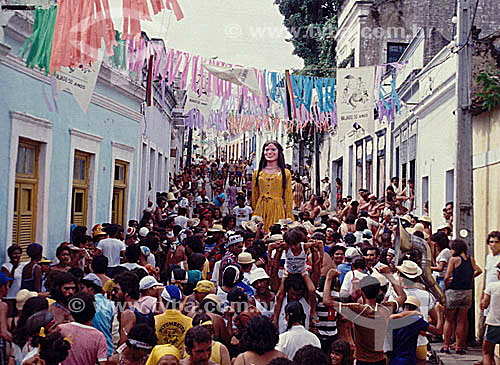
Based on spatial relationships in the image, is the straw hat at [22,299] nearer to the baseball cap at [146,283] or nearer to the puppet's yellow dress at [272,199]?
the baseball cap at [146,283]

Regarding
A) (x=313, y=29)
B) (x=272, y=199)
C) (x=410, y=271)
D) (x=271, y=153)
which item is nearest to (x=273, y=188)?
(x=272, y=199)

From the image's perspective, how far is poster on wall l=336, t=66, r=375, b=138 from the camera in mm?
14422

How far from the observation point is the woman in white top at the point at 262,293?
6.52 meters

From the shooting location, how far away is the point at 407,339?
5797mm

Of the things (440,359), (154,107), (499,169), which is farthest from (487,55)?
(154,107)

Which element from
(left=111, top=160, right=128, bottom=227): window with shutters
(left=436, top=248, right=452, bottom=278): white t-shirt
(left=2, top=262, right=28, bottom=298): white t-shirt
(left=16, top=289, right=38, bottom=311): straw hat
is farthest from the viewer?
(left=111, top=160, right=128, bottom=227): window with shutters

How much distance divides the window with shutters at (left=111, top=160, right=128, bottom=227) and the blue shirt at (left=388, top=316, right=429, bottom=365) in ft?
34.9

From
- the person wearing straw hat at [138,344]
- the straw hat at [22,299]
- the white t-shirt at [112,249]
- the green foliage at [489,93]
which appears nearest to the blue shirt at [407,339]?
the person wearing straw hat at [138,344]

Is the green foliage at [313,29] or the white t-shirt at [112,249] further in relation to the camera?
the green foliage at [313,29]

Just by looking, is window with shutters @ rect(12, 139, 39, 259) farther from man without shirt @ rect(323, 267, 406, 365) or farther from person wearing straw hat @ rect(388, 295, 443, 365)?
person wearing straw hat @ rect(388, 295, 443, 365)

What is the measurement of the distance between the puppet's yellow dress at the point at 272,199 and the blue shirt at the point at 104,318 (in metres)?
6.90

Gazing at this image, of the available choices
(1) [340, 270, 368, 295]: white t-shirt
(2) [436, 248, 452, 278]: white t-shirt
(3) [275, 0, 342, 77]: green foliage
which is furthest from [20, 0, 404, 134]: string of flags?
(3) [275, 0, 342, 77]: green foliage

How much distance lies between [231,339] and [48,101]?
257 inches

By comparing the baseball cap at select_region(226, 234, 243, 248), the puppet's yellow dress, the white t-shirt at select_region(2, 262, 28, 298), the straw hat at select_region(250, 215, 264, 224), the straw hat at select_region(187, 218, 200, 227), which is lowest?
the white t-shirt at select_region(2, 262, 28, 298)
